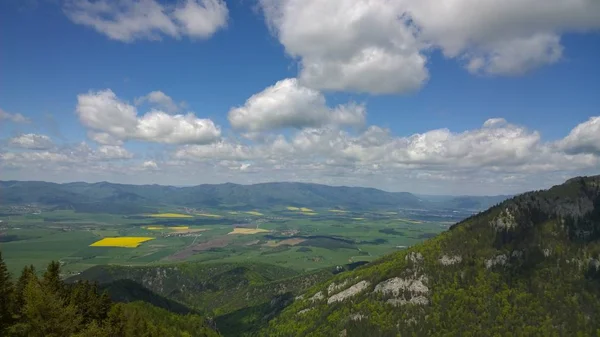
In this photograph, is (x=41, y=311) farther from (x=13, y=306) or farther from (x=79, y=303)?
(x=79, y=303)

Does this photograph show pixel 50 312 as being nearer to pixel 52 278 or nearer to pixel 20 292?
pixel 20 292

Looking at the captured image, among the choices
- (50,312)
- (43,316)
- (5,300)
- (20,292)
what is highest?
(5,300)

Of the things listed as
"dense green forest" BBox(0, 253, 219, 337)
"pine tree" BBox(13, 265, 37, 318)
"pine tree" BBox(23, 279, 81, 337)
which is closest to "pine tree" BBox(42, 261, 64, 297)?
"dense green forest" BBox(0, 253, 219, 337)

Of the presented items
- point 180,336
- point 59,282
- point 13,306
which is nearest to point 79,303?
point 59,282

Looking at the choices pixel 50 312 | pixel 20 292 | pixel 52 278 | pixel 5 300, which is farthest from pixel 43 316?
pixel 52 278

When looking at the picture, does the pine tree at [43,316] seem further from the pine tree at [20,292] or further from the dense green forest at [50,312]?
the pine tree at [20,292]

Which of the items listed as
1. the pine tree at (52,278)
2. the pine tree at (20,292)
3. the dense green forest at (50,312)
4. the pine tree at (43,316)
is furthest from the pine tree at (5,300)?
the pine tree at (52,278)

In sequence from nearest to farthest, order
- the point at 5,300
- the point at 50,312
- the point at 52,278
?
1. the point at 50,312
2. the point at 5,300
3. the point at 52,278

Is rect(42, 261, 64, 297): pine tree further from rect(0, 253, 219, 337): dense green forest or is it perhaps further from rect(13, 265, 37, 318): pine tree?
rect(13, 265, 37, 318): pine tree
